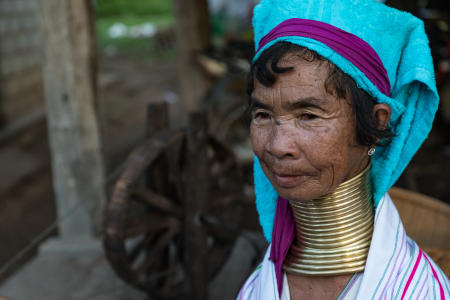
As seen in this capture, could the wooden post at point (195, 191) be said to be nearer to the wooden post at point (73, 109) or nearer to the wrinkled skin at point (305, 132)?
the wooden post at point (73, 109)

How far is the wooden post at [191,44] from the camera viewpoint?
5.75 meters

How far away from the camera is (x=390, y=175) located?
4.35ft

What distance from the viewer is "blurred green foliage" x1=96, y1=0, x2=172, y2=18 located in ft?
69.0

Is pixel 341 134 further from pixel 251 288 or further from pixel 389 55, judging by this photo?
pixel 251 288

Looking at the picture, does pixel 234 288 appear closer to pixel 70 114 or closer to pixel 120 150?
pixel 70 114

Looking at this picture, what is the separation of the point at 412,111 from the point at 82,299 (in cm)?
264

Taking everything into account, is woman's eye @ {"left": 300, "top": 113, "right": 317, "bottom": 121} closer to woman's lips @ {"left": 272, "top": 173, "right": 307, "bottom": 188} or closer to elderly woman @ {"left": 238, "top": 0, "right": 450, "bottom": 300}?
elderly woman @ {"left": 238, "top": 0, "right": 450, "bottom": 300}

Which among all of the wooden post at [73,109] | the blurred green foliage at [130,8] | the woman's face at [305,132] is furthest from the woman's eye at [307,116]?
the blurred green foliage at [130,8]

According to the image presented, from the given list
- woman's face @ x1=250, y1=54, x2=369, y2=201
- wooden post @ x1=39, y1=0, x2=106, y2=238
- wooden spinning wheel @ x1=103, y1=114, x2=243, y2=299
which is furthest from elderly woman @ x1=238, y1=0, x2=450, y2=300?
wooden post @ x1=39, y1=0, x2=106, y2=238

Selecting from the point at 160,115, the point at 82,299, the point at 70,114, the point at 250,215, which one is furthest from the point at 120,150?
the point at 160,115

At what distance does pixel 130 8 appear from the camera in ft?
70.3

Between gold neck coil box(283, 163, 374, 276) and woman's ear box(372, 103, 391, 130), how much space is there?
147 millimetres

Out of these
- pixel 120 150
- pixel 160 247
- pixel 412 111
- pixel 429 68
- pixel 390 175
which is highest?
pixel 429 68

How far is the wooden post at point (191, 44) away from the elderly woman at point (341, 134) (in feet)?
14.5
